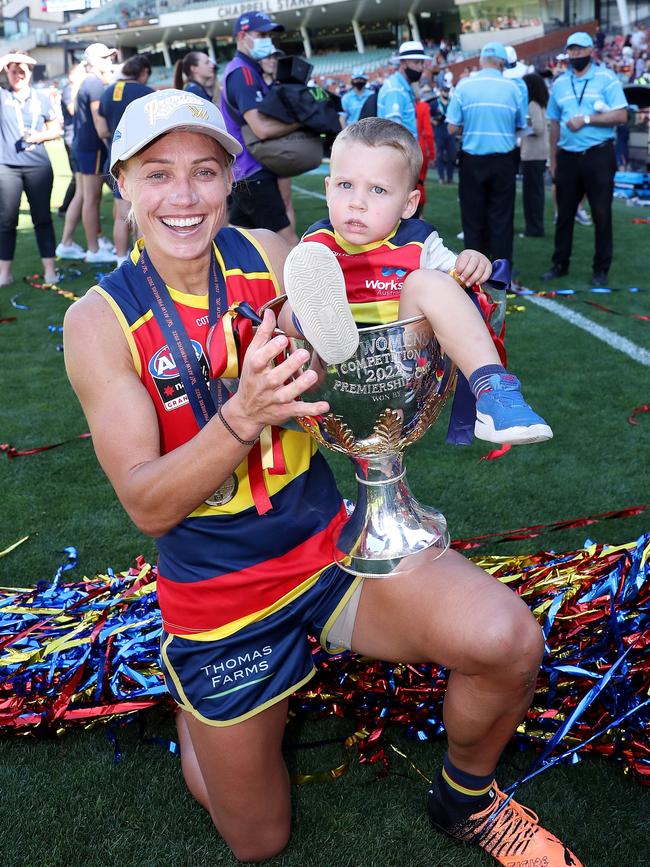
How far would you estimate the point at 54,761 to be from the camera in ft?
7.61

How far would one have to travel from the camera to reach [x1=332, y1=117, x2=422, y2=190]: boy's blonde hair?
2.19m

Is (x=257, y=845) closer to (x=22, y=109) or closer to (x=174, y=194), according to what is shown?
(x=174, y=194)

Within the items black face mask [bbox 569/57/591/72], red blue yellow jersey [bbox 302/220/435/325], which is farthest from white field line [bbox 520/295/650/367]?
red blue yellow jersey [bbox 302/220/435/325]

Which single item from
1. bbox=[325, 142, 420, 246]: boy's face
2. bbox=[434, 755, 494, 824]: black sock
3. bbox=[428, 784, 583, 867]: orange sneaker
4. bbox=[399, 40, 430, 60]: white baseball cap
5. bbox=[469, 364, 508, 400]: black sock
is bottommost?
bbox=[428, 784, 583, 867]: orange sneaker

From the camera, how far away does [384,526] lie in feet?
6.14

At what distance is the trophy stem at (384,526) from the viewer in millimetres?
1842

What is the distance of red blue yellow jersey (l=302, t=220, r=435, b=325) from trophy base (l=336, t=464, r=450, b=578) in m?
0.44

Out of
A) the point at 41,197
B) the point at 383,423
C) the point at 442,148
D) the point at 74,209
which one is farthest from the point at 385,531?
the point at 442,148

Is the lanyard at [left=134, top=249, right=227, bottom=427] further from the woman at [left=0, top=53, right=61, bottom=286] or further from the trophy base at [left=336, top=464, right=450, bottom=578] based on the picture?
the woman at [left=0, top=53, right=61, bottom=286]

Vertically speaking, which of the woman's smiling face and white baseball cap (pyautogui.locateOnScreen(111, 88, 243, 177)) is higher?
white baseball cap (pyautogui.locateOnScreen(111, 88, 243, 177))

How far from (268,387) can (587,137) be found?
6.06 metres

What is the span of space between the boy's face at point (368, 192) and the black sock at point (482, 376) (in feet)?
1.78

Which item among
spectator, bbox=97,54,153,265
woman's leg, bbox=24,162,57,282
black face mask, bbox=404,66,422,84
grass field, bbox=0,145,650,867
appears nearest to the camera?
grass field, bbox=0,145,650,867

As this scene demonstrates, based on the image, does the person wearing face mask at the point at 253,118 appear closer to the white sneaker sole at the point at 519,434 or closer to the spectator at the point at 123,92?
the spectator at the point at 123,92
